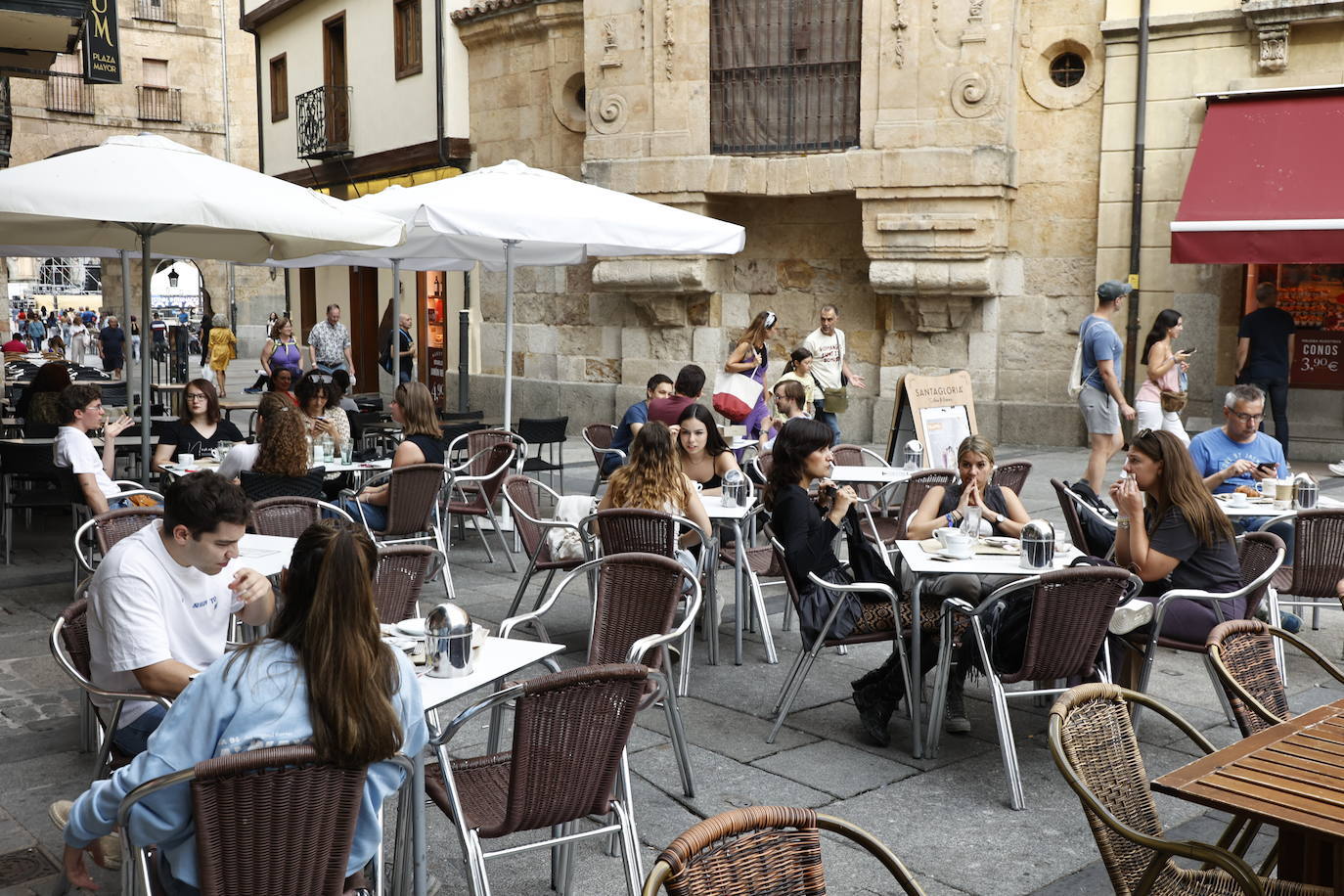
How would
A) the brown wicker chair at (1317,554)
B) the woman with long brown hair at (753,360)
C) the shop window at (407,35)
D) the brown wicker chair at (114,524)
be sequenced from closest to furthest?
the brown wicker chair at (114,524)
the brown wicker chair at (1317,554)
the woman with long brown hair at (753,360)
the shop window at (407,35)

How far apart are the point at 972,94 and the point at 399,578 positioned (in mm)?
10425

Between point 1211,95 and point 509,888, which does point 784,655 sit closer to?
point 509,888

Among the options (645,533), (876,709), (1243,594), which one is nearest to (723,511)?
(645,533)

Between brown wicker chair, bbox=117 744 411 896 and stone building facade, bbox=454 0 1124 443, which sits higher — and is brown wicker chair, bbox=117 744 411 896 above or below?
below

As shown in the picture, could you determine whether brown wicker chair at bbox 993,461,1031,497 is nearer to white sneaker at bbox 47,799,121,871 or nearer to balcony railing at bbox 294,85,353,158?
white sneaker at bbox 47,799,121,871

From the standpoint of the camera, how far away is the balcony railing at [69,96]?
110 ft

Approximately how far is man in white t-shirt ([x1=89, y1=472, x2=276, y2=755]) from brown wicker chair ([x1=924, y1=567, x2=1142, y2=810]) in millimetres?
2541

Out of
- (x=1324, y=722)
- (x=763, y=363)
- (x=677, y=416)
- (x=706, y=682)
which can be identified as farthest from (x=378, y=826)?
(x=763, y=363)

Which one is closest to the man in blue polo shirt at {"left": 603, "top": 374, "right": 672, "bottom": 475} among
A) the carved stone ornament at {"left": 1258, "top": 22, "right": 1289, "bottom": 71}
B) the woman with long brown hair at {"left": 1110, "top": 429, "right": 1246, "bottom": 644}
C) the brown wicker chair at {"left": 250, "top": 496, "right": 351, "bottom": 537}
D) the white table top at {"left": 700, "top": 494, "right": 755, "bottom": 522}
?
the white table top at {"left": 700, "top": 494, "right": 755, "bottom": 522}

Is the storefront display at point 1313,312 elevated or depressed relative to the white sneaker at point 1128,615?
elevated

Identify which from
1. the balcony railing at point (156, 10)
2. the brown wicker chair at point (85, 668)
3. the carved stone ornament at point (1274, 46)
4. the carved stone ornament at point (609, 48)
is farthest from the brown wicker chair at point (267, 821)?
the balcony railing at point (156, 10)

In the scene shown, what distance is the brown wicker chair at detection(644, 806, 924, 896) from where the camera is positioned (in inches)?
85.8

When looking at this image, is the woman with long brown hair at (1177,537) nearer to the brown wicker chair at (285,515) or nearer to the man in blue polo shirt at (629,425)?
the brown wicker chair at (285,515)

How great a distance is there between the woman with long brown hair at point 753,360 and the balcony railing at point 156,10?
3058 centimetres
